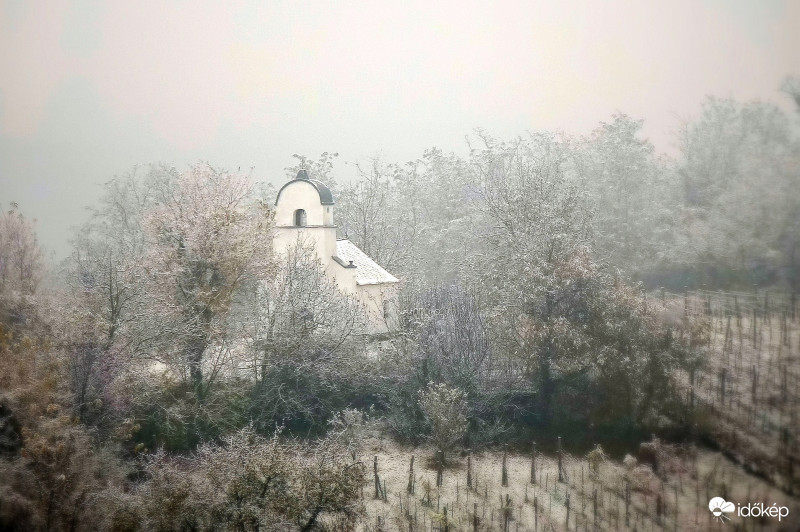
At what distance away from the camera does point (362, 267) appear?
62.0 ft

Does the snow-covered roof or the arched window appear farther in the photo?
the snow-covered roof

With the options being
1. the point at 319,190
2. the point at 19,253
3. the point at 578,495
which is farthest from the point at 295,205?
the point at 578,495

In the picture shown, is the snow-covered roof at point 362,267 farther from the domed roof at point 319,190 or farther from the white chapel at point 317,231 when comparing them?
the domed roof at point 319,190

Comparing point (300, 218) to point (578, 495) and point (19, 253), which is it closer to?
point (19, 253)

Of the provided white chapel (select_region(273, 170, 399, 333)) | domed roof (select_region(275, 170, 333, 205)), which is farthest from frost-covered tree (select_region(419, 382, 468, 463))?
domed roof (select_region(275, 170, 333, 205))

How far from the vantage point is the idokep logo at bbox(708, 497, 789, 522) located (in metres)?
8.47

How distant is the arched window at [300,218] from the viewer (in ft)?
58.5

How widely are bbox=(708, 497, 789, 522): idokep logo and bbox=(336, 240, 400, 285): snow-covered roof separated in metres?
11.1

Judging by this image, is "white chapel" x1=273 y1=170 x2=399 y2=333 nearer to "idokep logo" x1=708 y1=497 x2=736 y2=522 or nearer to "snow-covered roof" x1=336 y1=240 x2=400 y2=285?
"snow-covered roof" x1=336 y1=240 x2=400 y2=285

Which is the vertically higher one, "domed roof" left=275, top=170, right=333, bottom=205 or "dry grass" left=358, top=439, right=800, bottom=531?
"domed roof" left=275, top=170, right=333, bottom=205

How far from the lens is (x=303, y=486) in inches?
332

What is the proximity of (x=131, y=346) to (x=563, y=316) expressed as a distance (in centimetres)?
971

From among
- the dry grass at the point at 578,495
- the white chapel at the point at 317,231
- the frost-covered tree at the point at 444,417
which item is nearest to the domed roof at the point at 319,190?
the white chapel at the point at 317,231

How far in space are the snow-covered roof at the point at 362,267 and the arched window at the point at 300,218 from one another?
4.91 ft
